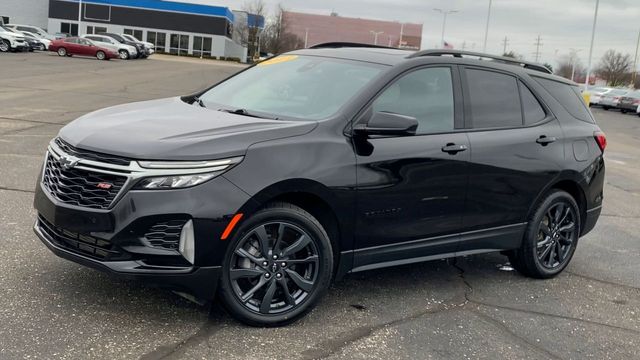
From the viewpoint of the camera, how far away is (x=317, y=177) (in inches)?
155

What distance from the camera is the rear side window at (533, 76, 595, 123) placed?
18.7 ft

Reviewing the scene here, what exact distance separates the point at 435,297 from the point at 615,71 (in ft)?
274

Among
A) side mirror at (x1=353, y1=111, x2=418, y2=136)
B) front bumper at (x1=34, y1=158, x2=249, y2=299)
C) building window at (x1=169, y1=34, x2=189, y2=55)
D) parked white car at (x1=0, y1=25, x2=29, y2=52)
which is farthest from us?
building window at (x1=169, y1=34, x2=189, y2=55)

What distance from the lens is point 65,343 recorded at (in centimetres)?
352

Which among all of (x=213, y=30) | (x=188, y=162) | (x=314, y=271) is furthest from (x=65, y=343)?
(x=213, y=30)

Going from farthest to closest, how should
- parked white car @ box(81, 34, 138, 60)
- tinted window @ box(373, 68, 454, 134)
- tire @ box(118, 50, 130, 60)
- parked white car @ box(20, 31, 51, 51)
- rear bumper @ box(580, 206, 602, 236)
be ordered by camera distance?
tire @ box(118, 50, 130, 60) < parked white car @ box(81, 34, 138, 60) < parked white car @ box(20, 31, 51, 51) < rear bumper @ box(580, 206, 602, 236) < tinted window @ box(373, 68, 454, 134)

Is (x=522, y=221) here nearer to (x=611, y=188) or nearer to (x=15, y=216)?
(x=15, y=216)

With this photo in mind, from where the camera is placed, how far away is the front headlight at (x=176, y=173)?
350 centimetres

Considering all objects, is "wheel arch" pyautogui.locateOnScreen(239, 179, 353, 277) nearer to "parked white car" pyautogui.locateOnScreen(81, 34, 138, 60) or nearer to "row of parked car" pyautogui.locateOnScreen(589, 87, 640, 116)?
"row of parked car" pyautogui.locateOnScreen(589, 87, 640, 116)

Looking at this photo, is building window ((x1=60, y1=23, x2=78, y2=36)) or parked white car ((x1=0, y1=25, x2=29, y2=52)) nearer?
parked white car ((x1=0, y1=25, x2=29, y2=52))

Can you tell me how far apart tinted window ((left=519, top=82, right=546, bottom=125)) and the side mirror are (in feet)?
5.42

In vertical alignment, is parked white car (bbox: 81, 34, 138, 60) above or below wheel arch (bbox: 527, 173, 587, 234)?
above

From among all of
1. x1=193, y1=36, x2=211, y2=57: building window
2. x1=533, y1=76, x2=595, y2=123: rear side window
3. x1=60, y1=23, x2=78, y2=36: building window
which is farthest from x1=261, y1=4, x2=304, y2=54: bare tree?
x1=533, y1=76, x2=595, y2=123: rear side window

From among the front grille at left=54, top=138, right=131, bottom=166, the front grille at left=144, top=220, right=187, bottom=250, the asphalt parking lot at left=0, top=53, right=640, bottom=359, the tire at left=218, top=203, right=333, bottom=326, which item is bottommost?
the asphalt parking lot at left=0, top=53, right=640, bottom=359
